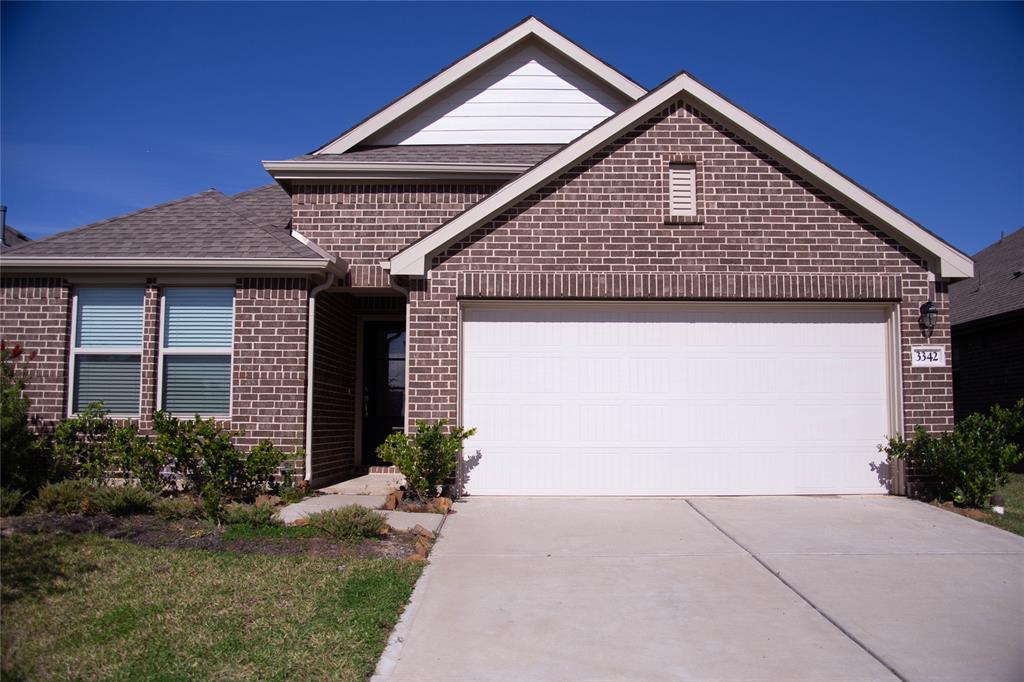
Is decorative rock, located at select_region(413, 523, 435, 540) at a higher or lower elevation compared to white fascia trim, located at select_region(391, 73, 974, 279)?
lower

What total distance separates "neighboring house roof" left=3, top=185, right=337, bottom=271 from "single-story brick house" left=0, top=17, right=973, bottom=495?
5cm

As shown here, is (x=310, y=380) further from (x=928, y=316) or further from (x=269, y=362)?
(x=928, y=316)

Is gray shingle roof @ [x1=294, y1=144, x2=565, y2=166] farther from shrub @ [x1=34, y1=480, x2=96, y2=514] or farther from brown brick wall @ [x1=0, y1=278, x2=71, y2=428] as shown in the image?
shrub @ [x1=34, y1=480, x2=96, y2=514]

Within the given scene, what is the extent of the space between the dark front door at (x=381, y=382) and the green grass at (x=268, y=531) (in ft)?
16.8

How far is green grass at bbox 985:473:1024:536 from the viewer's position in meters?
8.56

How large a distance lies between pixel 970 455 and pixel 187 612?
27.4 feet

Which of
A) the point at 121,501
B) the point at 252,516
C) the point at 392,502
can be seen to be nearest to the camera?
the point at 252,516

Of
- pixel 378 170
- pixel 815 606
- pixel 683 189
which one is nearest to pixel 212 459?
pixel 378 170

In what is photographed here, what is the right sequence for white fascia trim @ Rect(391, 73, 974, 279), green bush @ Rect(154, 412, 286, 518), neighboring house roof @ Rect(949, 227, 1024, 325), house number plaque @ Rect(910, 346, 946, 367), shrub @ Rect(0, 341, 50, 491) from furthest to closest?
neighboring house roof @ Rect(949, 227, 1024, 325) → house number plaque @ Rect(910, 346, 946, 367) → white fascia trim @ Rect(391, 73, 974, 279) → green bush @ Rect(154, 412, 286, 518) → shrub @ Rect(0, 341, 50, 491)

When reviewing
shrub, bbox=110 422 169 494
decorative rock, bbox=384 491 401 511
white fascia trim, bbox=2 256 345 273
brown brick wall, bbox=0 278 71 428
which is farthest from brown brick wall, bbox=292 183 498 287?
decorative rock, bbox=384 491 401 511

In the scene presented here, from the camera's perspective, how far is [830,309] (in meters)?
10.3

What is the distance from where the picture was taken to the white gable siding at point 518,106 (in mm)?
13594

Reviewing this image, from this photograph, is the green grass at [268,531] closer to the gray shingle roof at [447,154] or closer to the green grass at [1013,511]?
the gray shingle roof at [447,154]

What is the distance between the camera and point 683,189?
1025 centimetres
